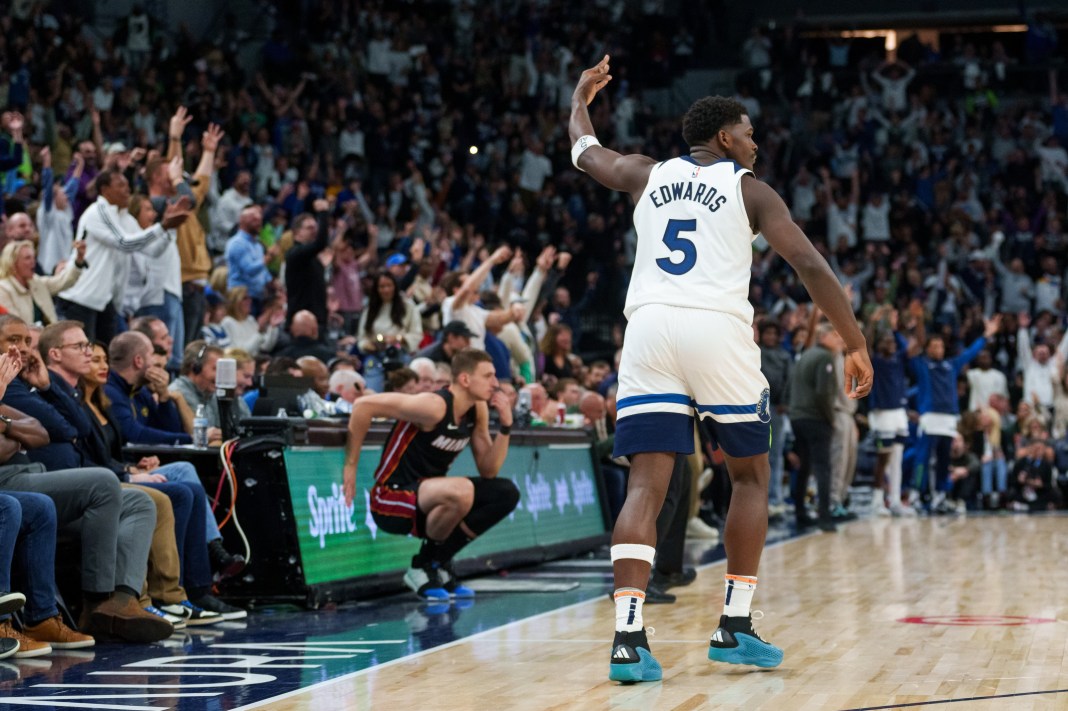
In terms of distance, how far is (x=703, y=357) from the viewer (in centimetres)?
544

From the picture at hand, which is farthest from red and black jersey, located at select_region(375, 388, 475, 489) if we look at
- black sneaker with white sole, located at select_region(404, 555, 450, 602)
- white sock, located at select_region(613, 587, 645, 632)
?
white sock, located at select_region(613, 587, 645, 632)

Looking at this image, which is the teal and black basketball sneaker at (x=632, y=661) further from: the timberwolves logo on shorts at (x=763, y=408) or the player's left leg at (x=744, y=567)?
the timberwolves logo on shorts at (x=763, y=408)

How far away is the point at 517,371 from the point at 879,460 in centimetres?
507

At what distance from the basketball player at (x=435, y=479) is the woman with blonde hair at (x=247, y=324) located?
347cm

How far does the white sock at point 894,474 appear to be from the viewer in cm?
1695

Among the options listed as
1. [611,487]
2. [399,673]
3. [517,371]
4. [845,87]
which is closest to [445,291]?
[517,371]

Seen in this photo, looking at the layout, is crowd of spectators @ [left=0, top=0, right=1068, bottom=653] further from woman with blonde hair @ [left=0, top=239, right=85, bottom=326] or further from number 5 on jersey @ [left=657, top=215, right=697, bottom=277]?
number 5 on jersey @ [left=657, top=215, right=697, bottom=277]

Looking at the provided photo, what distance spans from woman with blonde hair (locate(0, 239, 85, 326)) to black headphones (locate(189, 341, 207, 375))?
1328mm

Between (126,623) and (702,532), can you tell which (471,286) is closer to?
(702,532)

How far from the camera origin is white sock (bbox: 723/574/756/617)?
560 centimetres

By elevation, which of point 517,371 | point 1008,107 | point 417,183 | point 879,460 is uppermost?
point 1008,107

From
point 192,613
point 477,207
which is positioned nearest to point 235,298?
point 192,613

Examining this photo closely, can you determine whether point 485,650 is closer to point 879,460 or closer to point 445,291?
point 445,291

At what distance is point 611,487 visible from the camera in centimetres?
1302
